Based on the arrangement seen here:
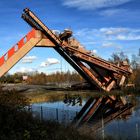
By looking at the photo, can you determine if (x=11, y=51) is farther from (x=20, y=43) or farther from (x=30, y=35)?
(x=30, y=35)

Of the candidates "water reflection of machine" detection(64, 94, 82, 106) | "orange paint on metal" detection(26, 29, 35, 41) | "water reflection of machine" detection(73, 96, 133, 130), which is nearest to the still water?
"water reflection of machine" detection(73, 96, 133, 130)

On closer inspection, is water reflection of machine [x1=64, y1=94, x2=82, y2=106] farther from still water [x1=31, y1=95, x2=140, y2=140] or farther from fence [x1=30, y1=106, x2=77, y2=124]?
fence [x1=30, y1=106, x2=77, y2=124]

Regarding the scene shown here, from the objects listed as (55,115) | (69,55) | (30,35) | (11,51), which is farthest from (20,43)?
(55,115)

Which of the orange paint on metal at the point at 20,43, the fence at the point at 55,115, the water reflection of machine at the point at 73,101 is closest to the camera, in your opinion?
the fence at the point at 55,115

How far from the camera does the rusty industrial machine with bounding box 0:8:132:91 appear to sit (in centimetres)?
3859

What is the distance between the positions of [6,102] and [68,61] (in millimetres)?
26065

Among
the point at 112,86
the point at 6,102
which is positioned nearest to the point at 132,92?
the point at 112,86

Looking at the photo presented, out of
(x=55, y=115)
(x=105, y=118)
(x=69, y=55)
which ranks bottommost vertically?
(x=105, y=118)

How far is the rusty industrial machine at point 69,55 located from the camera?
3859 cm

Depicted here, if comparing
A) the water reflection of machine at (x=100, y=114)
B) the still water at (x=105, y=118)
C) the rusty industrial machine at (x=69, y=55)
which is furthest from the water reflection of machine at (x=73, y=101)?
the rusty industrial machine at (x=69, y=55)

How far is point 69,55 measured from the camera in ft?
138

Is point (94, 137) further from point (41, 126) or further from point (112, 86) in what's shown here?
point (112, 86)

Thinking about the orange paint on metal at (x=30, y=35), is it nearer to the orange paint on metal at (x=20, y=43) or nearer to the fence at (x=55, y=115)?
the orange paint on metal at (x=20, y=43)

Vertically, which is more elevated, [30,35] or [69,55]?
[30,35]
